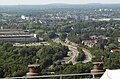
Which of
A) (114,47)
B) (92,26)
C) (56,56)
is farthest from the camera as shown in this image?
(92,26)

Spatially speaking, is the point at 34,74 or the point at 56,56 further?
the point at 56,56

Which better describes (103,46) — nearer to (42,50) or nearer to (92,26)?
(42,50)

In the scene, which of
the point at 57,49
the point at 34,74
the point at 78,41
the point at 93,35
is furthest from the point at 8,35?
the point at 34,74

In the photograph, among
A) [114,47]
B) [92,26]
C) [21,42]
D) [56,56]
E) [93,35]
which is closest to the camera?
[56,56]

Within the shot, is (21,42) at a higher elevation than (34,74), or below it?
below

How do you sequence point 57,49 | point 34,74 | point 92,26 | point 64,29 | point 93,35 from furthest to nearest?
point 92,26
point 64,29
point 93,35
point 57,49
point 34,74

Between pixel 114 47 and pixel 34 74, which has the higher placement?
pixel 34 74

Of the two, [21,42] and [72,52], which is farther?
[21,42]

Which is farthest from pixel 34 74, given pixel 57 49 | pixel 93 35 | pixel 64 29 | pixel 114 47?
pixel 64 29

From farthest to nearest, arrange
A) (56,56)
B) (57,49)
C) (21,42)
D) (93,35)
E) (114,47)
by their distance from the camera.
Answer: (93,35), (21,42), (114,47), (57,49), (56,56)

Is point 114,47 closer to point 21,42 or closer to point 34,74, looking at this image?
point 21,42
